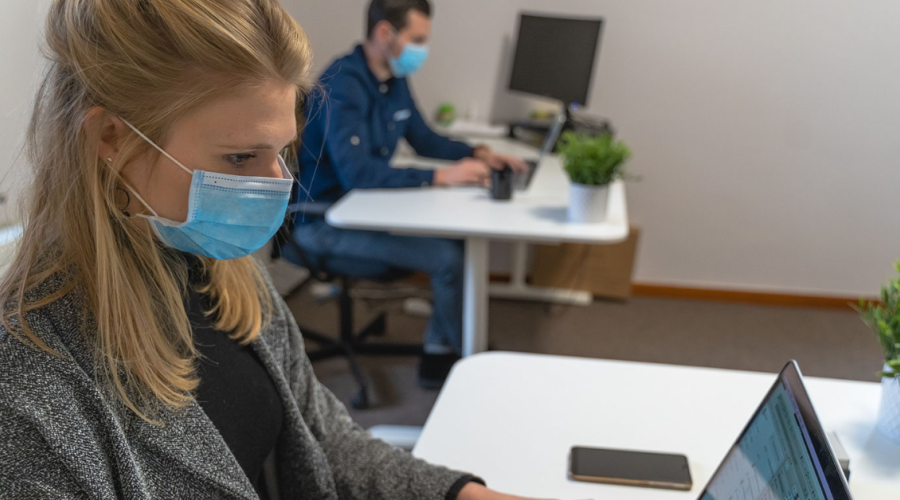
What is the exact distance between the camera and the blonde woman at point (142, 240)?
678mm

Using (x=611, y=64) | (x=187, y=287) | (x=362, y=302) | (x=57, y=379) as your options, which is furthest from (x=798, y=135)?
(x=57, y=379)

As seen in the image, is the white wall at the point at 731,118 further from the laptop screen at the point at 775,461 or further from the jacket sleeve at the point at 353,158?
the laptop screen at the point at 775,461

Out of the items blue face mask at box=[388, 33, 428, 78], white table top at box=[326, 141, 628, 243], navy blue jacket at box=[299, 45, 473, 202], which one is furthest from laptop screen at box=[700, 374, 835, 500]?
blue face mask at box=[388, 33, 428, 78]

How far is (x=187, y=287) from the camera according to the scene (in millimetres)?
912

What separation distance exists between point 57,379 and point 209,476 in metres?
0.20

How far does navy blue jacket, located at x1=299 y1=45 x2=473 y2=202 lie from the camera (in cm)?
228

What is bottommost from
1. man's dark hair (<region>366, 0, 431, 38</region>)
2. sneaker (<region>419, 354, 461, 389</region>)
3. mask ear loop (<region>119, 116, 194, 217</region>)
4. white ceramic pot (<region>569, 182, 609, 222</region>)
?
sneaker (<region>419, 354, 461, 389</region>)

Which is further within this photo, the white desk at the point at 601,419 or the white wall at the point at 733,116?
the white wall at the point at 733,116

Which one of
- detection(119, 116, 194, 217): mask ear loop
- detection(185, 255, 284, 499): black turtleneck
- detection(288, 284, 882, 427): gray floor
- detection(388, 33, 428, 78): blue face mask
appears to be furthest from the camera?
detection(288, 284, 882, 427): gray floor

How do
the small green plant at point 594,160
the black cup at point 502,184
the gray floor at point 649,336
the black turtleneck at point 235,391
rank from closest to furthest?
1. the black turtleneck at point 235,391
2. the small green plant at point 594,160
3. the black cup at point 502,184
4. the gray floor at point 649,336

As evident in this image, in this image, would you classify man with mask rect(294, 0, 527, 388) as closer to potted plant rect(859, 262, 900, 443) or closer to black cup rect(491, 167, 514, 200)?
black cup rect(491, 167, 514, 200)

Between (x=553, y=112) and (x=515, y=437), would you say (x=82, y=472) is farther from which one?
(x=553, y=112)

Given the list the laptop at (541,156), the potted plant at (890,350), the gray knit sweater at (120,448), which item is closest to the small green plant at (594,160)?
the laptop at (541,156)

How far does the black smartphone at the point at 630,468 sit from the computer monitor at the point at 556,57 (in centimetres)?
201
